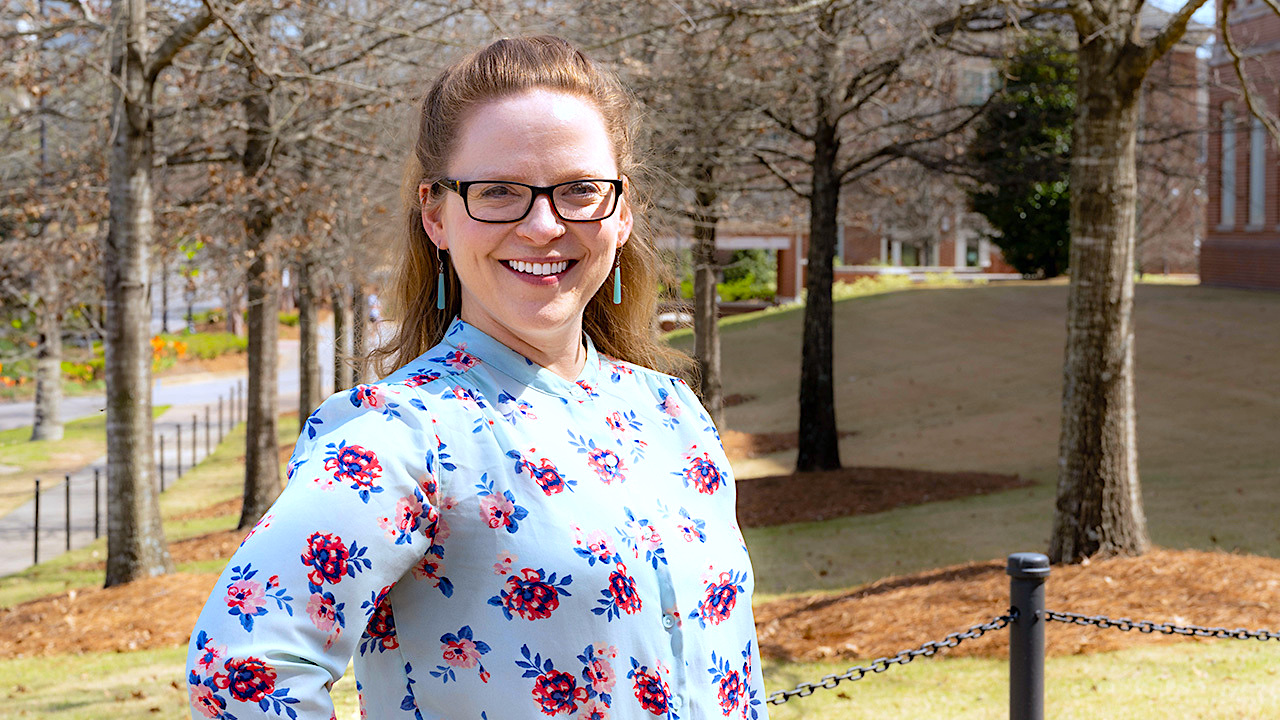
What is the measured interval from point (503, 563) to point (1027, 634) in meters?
3.29

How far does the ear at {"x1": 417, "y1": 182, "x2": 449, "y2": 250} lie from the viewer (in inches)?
76.8

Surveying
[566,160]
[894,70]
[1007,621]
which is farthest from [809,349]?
[566,160]

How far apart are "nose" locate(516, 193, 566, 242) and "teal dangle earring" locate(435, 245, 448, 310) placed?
0.24 metres

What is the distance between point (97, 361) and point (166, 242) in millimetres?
19640

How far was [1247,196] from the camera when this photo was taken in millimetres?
23859

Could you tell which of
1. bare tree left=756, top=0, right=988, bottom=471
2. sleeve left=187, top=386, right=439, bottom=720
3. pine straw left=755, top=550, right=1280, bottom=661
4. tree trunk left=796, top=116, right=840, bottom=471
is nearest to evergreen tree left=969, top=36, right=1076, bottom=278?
bare tree left=756, top=0, right=988, bottom=471

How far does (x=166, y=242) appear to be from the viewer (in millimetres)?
12289

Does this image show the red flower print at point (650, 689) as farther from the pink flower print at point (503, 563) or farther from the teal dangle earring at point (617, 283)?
the teal dangle earring at point (617, 283)

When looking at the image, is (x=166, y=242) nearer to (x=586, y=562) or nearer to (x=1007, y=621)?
(x=1007, y=621)

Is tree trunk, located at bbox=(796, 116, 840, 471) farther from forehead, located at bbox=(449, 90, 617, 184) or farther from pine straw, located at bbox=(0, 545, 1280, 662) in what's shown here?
forehead, located at bbox=(449, 90, 617, 184)

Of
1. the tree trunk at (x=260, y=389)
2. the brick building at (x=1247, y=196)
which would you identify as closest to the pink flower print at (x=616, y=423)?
the tree trunk at (x=260, y=389)

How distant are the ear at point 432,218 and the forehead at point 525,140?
12 centimetres

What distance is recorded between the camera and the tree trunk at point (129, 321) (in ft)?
29.8

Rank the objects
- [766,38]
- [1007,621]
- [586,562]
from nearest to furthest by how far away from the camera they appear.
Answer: [586,562] → [1007,621] → [766,38]
